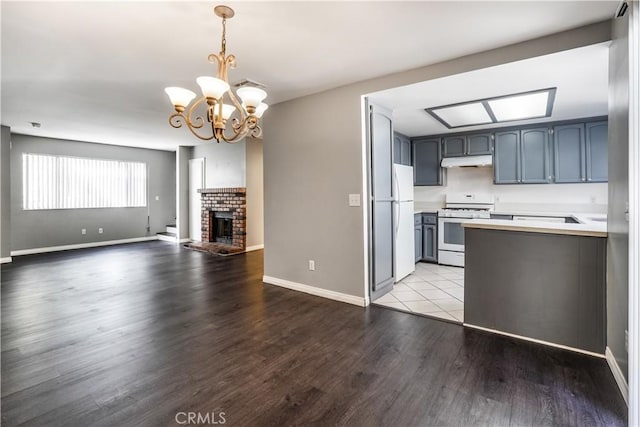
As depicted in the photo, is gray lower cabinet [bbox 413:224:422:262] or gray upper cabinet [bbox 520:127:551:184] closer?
gray upper cabinet [bbox 520:127:551:184]

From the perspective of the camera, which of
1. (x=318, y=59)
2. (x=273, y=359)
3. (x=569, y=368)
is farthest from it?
(x=318, y=59)

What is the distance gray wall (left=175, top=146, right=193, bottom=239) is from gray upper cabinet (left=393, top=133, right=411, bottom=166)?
5.48m

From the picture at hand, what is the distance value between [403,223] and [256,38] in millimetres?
2919

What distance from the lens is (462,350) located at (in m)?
2.37

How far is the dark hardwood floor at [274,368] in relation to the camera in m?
1.69

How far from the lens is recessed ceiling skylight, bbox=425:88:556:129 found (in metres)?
3.36

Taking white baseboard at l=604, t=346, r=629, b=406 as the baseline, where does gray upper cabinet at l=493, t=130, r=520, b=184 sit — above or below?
above

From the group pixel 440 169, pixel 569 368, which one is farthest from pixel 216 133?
pixel 440 169

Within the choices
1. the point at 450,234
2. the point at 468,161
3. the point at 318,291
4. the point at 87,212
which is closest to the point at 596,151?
the point at 468,161

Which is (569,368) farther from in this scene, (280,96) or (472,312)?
(280,96)

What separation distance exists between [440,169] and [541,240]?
122 inches

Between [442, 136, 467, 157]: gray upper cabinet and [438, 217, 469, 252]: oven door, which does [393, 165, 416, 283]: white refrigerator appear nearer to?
[438, 217, 469, 252]: oven door

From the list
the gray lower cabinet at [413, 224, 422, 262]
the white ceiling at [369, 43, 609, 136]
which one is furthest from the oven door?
the white ceiling at [369, 43, 609, 136]

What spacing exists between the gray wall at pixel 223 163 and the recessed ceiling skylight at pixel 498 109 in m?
4.16
